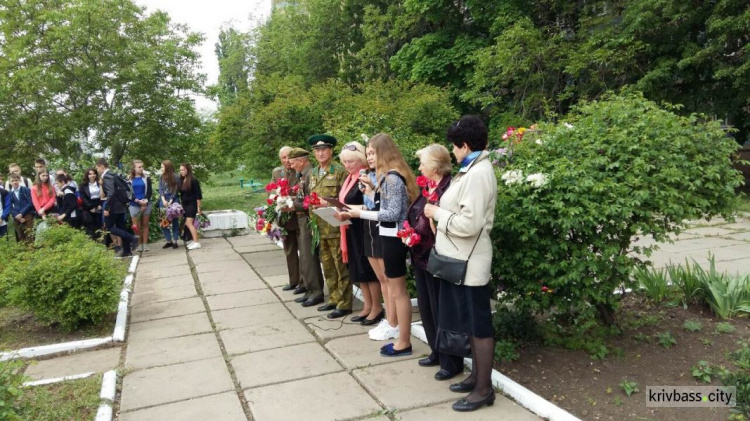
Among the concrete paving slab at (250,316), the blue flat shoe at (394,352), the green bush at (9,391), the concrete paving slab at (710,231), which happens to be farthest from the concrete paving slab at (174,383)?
the concrete paving slab at (710,231)

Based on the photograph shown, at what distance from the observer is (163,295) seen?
7.11 m

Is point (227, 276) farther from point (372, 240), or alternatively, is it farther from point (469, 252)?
point (469, 252)

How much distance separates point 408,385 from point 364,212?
55.5 inches

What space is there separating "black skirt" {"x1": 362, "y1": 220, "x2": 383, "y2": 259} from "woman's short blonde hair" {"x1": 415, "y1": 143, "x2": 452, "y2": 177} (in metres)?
0.95

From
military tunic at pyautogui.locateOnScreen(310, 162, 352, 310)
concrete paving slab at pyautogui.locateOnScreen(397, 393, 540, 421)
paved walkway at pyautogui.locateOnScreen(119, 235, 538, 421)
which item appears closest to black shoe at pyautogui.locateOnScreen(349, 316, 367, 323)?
paved walkway at pyautogui.locateOnScreen(119, 235, 538, 421)

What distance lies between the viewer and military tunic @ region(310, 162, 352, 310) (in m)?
5.74

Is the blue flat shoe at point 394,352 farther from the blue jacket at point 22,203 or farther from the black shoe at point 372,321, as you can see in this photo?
the blue jacket at point 22,203

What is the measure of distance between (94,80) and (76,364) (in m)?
11.3

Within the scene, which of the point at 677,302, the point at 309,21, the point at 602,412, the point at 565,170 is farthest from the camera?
the point at 309,21

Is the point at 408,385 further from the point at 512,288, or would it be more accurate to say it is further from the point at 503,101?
the point at 503,101

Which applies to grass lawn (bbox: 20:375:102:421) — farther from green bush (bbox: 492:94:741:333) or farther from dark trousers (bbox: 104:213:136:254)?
dark trousers (bbox: 104:213:136:254)

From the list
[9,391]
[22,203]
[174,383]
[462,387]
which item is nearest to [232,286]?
[174,383]

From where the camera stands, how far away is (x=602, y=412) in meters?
3.44

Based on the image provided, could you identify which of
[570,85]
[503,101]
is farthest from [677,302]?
[503,101]
